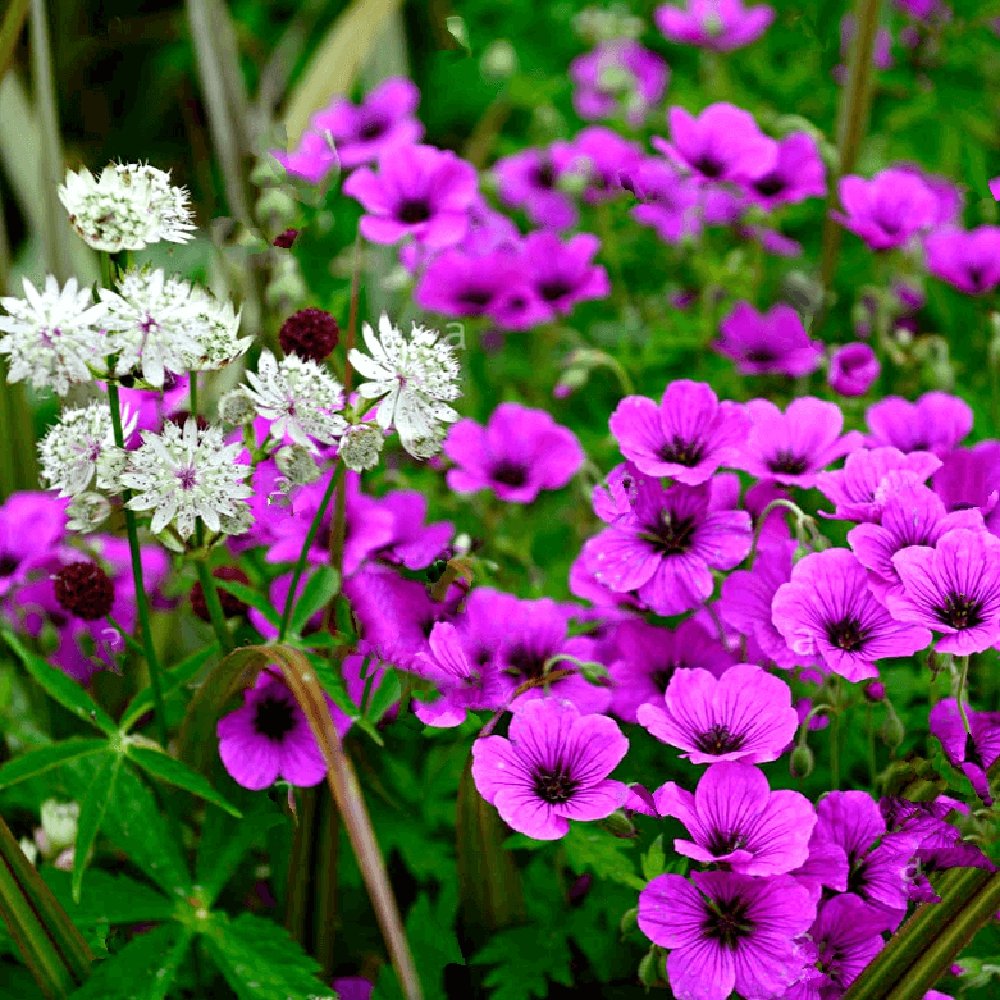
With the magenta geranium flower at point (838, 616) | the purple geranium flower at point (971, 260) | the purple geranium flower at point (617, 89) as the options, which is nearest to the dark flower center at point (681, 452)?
the magenta geranium flower at point (838, 616)

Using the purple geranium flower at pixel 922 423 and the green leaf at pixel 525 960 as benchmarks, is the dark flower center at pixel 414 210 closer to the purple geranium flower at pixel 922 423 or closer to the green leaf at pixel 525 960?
the purple geranium flower at pixel 922 423

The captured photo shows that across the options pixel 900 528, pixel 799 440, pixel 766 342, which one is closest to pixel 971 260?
pixel 766 342

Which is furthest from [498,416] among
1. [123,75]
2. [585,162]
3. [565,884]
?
[123,75]

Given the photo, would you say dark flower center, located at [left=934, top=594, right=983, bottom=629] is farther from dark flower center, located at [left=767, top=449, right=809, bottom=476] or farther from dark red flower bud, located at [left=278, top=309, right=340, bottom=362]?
dark red flower bud, located at [left=278, top=309, right=340, bottom=362]

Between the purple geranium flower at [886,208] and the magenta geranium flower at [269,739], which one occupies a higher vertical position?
the purple geranium flower at [886,208]

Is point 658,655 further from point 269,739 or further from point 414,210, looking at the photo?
point 414,210
